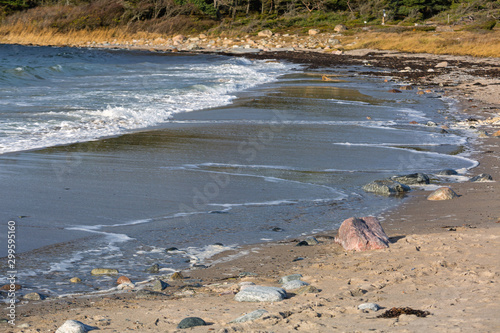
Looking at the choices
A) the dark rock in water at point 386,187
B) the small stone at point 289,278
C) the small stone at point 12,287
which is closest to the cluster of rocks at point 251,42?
the dark rock in water at point 386,187

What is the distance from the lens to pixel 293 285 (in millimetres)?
3986

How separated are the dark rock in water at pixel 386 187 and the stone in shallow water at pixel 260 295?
11.6 ft

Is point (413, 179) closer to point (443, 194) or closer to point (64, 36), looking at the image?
point (443, 194)

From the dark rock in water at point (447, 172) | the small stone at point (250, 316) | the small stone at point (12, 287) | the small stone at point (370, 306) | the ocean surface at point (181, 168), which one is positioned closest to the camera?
the small stone at point (250, 316)

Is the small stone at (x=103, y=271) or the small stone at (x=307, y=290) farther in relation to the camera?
the small stone at (x=103, y=271)

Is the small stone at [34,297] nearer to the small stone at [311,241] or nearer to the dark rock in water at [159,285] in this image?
the dark rock in water at [159,285]

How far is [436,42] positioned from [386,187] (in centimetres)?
3293

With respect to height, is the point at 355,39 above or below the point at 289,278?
above

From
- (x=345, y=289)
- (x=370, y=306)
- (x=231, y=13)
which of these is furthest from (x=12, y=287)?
(x=231, y=13)

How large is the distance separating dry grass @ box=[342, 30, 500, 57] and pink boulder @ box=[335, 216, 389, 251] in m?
31.3

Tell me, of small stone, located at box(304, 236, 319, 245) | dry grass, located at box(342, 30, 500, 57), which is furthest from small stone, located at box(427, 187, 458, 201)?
dry grass, located at box(342, 30, 500, 57)

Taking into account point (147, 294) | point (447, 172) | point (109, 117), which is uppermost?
point (109, 117)

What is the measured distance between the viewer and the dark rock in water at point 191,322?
3.22m

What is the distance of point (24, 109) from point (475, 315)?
1189cm
